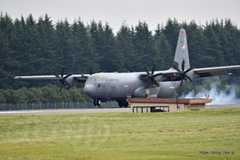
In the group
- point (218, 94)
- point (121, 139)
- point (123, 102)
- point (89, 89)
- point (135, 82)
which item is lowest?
point (121, 139)

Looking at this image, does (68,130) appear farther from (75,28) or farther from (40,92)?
(75,28)

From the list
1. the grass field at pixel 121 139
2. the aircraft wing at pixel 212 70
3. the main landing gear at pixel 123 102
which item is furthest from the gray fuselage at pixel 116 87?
the grass field at pixel 121 139

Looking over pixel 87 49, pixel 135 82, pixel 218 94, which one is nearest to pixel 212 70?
pixel 135 82

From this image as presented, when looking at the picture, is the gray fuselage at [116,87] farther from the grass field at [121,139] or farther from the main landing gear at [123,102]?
the grass field at [121,139]

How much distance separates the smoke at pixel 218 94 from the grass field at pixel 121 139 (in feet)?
141

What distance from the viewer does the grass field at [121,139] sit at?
89.4ft

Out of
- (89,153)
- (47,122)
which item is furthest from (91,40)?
(89,153)

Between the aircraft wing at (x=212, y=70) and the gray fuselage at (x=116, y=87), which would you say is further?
the gray fuselage at (x=116, y=87)

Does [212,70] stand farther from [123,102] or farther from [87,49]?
[87,49]

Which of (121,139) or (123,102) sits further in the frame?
(123,102)

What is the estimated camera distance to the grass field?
2723 cm

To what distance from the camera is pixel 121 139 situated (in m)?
33.2

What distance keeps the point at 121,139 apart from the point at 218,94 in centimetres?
5921

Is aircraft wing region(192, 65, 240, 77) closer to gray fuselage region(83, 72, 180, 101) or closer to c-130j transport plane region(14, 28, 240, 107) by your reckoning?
c-130j transport plane region(14, 28, 240, 107)
